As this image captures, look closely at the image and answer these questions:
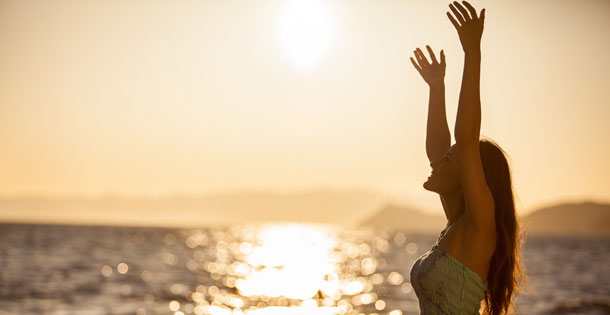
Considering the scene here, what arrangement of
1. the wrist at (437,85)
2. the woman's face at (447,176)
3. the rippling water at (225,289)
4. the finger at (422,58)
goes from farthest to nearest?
the rippling water at (225,289), the finger at (422,58), the wrist at (437,85), the woman's face at (447,176)

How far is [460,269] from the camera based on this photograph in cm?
410

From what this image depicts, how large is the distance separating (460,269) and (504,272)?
290mm

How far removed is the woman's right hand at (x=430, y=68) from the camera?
5.23 m

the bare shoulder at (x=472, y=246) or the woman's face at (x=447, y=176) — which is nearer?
the bare shoulder at (x=472, y=246)

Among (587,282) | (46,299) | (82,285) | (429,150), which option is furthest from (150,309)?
(587,282)

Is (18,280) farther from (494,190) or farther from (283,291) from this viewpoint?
(494,190)

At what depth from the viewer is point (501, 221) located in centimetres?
408

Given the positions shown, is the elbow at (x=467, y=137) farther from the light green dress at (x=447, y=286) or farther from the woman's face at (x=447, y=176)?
the light green dress at (x=447, y=286)

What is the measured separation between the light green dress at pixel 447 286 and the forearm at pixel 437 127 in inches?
40.2

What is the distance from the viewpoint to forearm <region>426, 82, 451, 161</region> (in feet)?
16.6

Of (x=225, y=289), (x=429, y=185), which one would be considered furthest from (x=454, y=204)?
(x=225, y=289)

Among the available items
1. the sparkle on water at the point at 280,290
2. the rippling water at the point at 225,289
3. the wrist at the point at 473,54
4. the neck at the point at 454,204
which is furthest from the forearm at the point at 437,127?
the sparkle on water at the point at 280,290

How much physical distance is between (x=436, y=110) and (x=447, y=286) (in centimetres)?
148

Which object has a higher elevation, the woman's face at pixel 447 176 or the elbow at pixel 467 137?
the elbow at pixel 467 137
